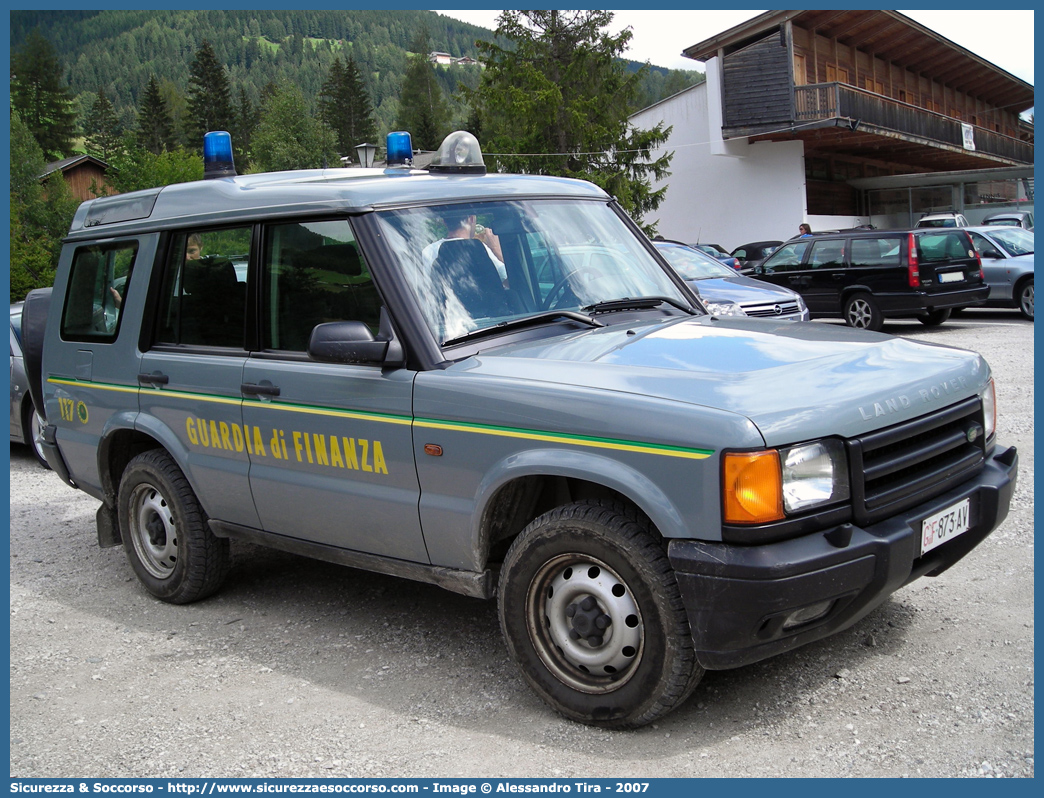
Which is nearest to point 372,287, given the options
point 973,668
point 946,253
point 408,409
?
point 408,409

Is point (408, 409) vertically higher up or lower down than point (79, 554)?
higher up

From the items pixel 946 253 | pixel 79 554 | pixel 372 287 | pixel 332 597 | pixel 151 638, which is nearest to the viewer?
pixel 372 287

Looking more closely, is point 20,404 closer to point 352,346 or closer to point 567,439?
point 352,346

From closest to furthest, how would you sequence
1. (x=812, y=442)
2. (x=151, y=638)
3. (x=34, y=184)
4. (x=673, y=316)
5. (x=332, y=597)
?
(x=812, y=442) < (x=673, y=316) < (x=151, y=638) < (x=332, y=597) < (x=34, y=184)

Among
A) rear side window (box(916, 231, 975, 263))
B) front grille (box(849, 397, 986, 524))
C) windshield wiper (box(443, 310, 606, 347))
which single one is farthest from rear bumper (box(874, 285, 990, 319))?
windshield wiper (box(443, 310, 606, 347))

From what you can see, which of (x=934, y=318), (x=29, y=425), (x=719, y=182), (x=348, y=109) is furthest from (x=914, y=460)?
(x=348, y=109)

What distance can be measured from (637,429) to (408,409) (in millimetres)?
1034

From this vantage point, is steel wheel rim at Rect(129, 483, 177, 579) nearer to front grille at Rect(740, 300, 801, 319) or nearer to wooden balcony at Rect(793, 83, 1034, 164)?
front grille at Rect(740, 300, 801, 319)

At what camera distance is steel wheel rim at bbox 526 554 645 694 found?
136 inches

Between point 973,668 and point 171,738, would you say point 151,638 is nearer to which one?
point 171,738

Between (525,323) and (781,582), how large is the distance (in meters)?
1.58

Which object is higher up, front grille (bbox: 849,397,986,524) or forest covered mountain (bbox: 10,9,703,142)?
forest covered mountain (bbox: 10,9,703,142)

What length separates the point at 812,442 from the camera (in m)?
3.19

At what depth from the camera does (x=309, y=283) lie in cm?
447
